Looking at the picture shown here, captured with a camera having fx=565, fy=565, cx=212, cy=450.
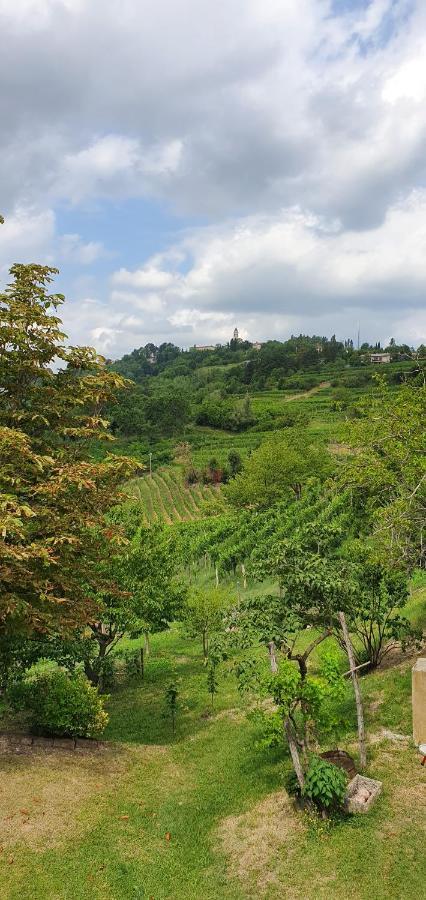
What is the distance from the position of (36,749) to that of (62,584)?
369 centimetres

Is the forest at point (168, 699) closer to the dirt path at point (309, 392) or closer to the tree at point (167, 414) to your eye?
the tree at point (167, 414)

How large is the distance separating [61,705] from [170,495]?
59273 mm

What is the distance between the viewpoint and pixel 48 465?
10.9 m

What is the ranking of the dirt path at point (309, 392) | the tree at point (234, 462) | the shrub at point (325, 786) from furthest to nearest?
the dirt path at point (309, 392), the tree at point (234, 462), the shrub at point (325, 786)

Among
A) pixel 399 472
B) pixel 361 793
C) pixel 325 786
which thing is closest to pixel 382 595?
pixel 361 793

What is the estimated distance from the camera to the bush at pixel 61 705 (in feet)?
39.6

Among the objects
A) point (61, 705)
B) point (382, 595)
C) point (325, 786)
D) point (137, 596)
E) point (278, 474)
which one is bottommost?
point (61, 705)

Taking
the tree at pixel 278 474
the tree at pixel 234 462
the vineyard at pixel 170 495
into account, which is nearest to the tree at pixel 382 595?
the tree at pixel 278 474

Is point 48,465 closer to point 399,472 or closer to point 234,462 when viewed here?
point 399,472

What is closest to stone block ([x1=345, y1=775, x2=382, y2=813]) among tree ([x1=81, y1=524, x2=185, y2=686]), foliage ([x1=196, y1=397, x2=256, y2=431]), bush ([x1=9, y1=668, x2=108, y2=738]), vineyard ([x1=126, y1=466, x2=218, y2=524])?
bush ([x1=9, y1=668, x2=108, y2=738])

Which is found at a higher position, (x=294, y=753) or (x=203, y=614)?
(x=294, y=753)

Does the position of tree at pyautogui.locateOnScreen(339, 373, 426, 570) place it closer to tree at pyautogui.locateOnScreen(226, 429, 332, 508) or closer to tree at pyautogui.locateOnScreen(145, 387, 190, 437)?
tree at pyautogui.locateOnScreen(226, 429, 332, 508)

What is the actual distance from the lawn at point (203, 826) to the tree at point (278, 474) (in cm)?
3129

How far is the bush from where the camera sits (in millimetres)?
12062
